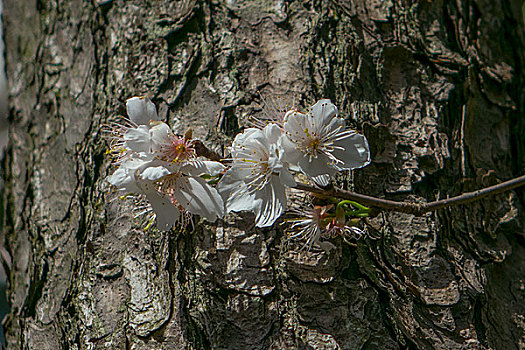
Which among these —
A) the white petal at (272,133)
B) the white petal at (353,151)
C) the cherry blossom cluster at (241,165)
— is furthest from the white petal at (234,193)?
the white petal at (353,151)

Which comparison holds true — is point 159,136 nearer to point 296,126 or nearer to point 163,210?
point 163,210

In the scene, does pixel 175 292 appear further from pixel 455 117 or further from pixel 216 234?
pixel 455 117

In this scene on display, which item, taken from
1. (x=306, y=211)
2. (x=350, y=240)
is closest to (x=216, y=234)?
(x=306, y=211)

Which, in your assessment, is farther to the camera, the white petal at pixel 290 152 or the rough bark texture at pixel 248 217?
the rough bark texture at pixel 248 217

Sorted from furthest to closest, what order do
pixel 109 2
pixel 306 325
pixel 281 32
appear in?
pixel 109 2 → pixel 281 32 → pixel 306 325

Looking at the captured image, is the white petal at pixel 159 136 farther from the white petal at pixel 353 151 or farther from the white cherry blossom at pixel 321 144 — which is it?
the white petal at pixel 353 151

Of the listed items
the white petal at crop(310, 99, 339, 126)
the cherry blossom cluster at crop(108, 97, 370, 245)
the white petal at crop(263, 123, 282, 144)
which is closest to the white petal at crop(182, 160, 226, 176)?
the cherry blossom cluster at crop(108, 97, 370, 245)
